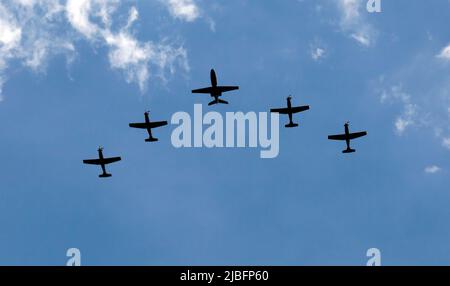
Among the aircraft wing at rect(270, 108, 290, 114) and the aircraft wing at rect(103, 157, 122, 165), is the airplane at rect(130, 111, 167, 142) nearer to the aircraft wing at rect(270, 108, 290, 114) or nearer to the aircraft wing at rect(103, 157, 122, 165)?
the aircraft wing at rect(103, 157, 122, 165)

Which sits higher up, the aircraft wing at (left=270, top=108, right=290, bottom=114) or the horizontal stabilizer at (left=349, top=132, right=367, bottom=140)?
the aircraft wing at (left=270, top=108, right=290, bottom=114)

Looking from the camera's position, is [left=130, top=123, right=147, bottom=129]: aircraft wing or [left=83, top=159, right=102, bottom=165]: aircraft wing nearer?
[left=130, top=123, right=147, bottom=129]: aircraft wing

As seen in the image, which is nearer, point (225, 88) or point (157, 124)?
point (225, 88)

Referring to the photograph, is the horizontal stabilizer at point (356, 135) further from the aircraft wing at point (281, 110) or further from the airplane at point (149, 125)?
the airplane at point (149, 125)

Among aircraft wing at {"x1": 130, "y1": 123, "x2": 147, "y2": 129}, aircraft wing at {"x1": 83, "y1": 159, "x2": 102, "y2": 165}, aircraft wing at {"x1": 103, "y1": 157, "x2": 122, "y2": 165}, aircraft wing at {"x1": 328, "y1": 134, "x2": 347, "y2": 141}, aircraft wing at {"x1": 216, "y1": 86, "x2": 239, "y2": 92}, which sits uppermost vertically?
aircraft wing at {"x1": 216, "y1": 86, "x2": 239, "y2": 92}

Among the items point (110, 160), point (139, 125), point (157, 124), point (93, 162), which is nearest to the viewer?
point (139, 125)

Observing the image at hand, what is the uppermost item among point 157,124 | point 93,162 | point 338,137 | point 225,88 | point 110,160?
point 225,88

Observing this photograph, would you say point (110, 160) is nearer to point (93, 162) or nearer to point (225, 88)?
point (93, 162)

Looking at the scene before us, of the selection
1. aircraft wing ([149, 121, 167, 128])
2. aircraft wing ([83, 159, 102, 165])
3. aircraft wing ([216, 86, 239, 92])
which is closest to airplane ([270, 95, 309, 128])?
aircraft wing ([216, 86, 239, 92])

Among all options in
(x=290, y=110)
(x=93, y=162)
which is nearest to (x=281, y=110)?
(x=290, y=110)

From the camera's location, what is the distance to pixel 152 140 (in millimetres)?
136375
